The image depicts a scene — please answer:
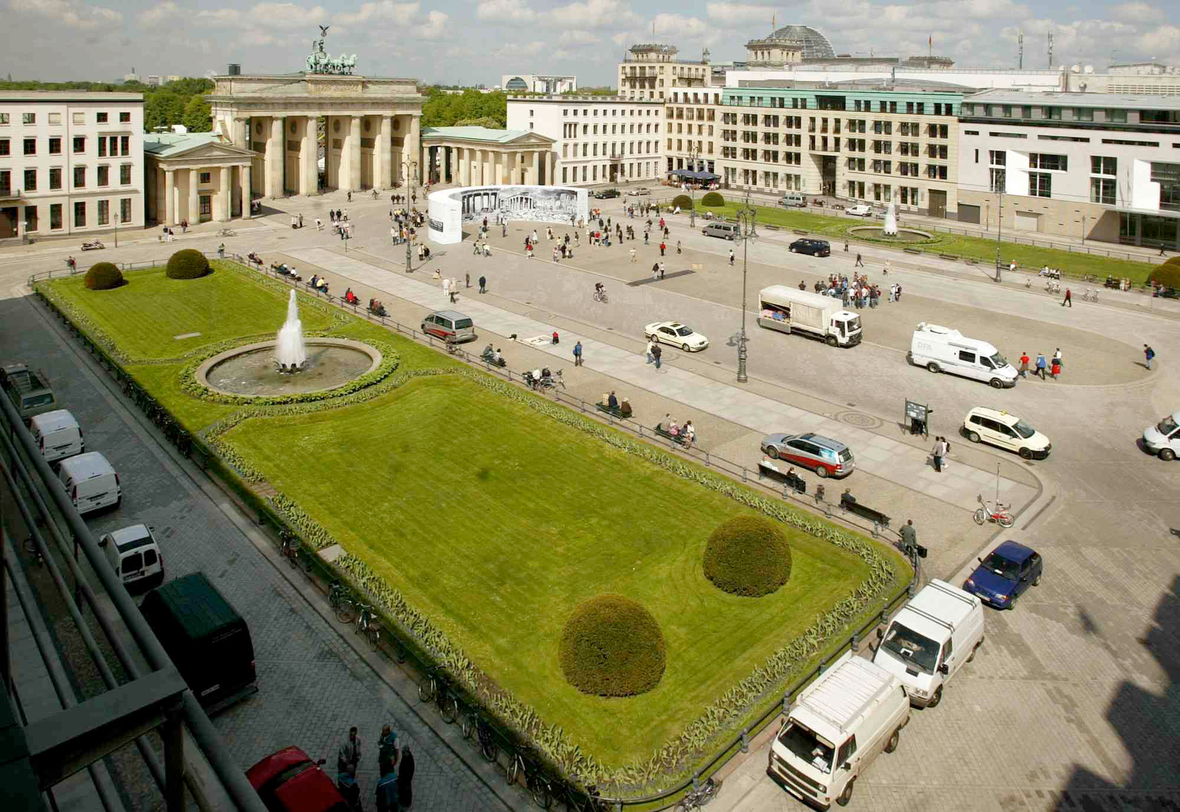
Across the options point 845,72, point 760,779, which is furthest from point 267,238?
point 845,72

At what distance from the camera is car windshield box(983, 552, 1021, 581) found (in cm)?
2783

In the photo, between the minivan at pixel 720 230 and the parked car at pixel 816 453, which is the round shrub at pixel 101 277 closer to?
the parked car at pixel 816 453

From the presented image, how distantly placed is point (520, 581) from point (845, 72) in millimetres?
135326

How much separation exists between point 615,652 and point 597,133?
110078 millimetres

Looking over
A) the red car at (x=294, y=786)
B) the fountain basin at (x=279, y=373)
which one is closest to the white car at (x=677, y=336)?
the fountain basin at (x=279, y=373)

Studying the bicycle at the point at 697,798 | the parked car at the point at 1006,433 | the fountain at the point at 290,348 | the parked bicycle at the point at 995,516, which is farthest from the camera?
the fountain at the point at 290,348

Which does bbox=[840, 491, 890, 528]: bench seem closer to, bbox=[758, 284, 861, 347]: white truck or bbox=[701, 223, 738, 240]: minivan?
bbox=[758, 284, 861, 347]: white truck

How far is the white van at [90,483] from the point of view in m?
31.1


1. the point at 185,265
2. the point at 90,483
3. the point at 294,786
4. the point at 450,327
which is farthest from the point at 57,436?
the point at 185,265

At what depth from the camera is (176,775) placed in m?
4.54

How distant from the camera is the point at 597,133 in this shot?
124 metres

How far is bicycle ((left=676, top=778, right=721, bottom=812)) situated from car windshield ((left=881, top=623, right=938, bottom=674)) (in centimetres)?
659

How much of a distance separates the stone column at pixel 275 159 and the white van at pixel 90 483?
8101 cm

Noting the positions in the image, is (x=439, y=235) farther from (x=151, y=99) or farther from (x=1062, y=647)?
(x=151, y=99)
